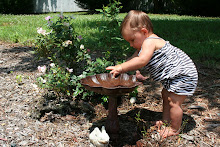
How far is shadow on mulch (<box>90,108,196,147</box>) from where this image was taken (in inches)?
101

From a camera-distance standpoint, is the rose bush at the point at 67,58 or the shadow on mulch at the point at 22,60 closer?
the rose bush at the point at 67,58

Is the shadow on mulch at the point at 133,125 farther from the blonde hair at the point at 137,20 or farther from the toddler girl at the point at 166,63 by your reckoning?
the blonde hair at the point at 137,20

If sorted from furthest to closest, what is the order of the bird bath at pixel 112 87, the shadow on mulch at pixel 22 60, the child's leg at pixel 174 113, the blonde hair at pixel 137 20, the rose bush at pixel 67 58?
the shadow on mulch at pixel 22 60 → the rose bush at pixel 67 58 → the child's leg at pixel 174 113 → the blonde hair at pixel 137 20 → the bird bath at pixel 112 87

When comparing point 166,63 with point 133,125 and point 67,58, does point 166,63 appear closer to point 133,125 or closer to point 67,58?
point 133,125

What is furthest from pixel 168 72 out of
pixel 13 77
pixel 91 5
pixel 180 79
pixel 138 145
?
pixel 91 5

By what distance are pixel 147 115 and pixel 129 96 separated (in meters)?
0.45

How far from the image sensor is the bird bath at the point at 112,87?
2.19 m

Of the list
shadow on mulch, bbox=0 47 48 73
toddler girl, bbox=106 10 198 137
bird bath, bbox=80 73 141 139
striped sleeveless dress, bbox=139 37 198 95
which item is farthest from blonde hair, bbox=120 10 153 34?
shadow on mulch, bbox=0 47 48 73

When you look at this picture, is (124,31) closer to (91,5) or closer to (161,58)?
(161,58)

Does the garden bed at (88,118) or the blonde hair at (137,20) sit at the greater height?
the blonde hair at (137,20)

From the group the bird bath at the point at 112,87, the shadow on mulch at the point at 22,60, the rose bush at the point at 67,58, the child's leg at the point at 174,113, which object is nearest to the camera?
the bird bath at the point at 112,87

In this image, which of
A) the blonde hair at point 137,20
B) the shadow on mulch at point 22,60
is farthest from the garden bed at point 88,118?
the blonde hair at point 137,20

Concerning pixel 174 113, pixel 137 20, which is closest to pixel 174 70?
pixel 174 113

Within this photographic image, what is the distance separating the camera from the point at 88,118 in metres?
2.96
